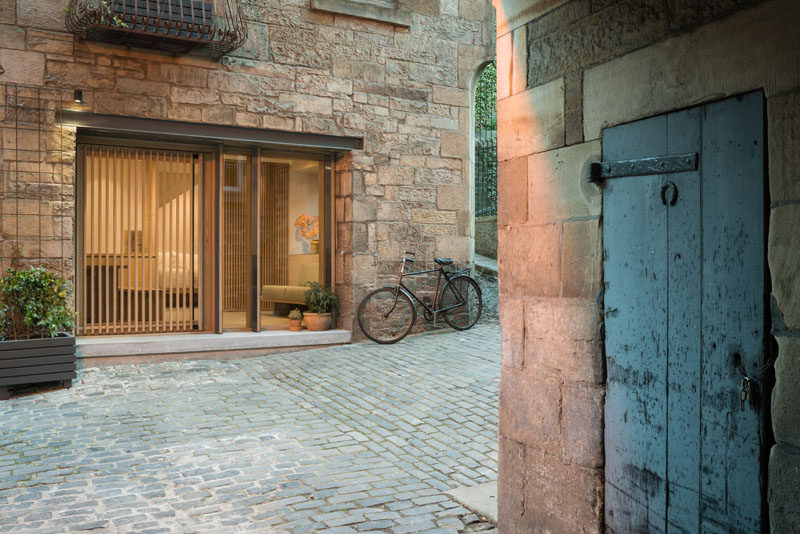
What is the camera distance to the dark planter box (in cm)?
636

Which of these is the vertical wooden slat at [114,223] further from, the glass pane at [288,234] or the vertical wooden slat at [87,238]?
the glass pane at [288,234]

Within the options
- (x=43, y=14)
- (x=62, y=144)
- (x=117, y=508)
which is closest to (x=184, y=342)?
(x=62, y=144)

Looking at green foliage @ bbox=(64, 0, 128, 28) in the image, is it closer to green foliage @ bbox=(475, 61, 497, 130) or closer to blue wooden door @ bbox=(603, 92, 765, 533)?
blue wooden door @ bbox=(603, 92, 765, 533)

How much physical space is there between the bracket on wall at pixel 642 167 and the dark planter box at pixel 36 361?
5.56m

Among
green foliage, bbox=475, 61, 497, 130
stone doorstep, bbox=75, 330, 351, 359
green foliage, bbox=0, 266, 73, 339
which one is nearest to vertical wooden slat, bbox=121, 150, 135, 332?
stone doorstep, bbox=75, 330, 351, 359

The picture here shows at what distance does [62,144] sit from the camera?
775 cm

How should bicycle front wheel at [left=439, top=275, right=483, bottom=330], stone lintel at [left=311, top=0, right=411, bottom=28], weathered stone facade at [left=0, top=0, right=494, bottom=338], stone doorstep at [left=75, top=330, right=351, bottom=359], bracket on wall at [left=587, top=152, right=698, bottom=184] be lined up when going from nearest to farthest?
bracket on wall at [left=587, top=152, right=698, bottom=184], weathered stone facade at [left=0, top=0, right=494, bottom=338], stone doorstep at [left=75, top=330, right=351, bottom=359], stone lintel at [left=311, top=0, right=411, bottom=28], bicycle front wheel at [left=439, top=275, right=483, bottom=330]

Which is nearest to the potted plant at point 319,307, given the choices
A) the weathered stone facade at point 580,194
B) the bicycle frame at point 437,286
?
the bicycle frame at point 437,286

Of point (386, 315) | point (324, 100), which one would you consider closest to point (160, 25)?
point (324, 100)

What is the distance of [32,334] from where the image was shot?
267 inches

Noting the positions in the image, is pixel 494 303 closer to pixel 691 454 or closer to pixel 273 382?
pixel 273 382

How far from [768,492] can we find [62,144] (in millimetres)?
7769

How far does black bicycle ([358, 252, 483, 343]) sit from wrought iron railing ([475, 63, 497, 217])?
173 inches

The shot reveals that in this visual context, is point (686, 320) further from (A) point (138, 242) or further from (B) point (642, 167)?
(A) point (138, 242)
